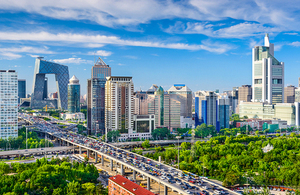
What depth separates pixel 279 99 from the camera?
3770 inches

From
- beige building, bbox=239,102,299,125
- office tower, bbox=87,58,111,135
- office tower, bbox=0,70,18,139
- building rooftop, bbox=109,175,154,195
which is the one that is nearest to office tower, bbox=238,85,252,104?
beige building, bbox=239,102,299,125

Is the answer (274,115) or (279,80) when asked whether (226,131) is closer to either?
(274,115)

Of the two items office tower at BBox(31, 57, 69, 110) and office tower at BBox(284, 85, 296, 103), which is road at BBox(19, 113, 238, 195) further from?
office tower at BBox(31, 57, 69, 110)

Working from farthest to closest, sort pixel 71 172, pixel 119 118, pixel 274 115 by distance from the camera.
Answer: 1. pixel 274 115
2. pixel 119 118
3. pixel 71 172

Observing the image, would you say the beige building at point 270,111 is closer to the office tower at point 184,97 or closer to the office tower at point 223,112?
the office tower at point 223,112

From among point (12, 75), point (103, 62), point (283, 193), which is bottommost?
point (283, 193)

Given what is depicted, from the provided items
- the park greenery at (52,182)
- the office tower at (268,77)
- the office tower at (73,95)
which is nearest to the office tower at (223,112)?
the office tower at (268,77)

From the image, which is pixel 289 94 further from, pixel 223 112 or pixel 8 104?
pixel 8 104

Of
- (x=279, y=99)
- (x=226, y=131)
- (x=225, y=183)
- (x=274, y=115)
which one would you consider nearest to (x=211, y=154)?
(x=225, y=183)

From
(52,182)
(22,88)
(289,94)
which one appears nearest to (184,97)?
(52,182)

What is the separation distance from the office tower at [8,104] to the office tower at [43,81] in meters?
89.0

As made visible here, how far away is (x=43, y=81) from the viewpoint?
143250 millimetres

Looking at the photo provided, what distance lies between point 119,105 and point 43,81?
312ft

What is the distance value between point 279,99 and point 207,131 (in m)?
40.7
